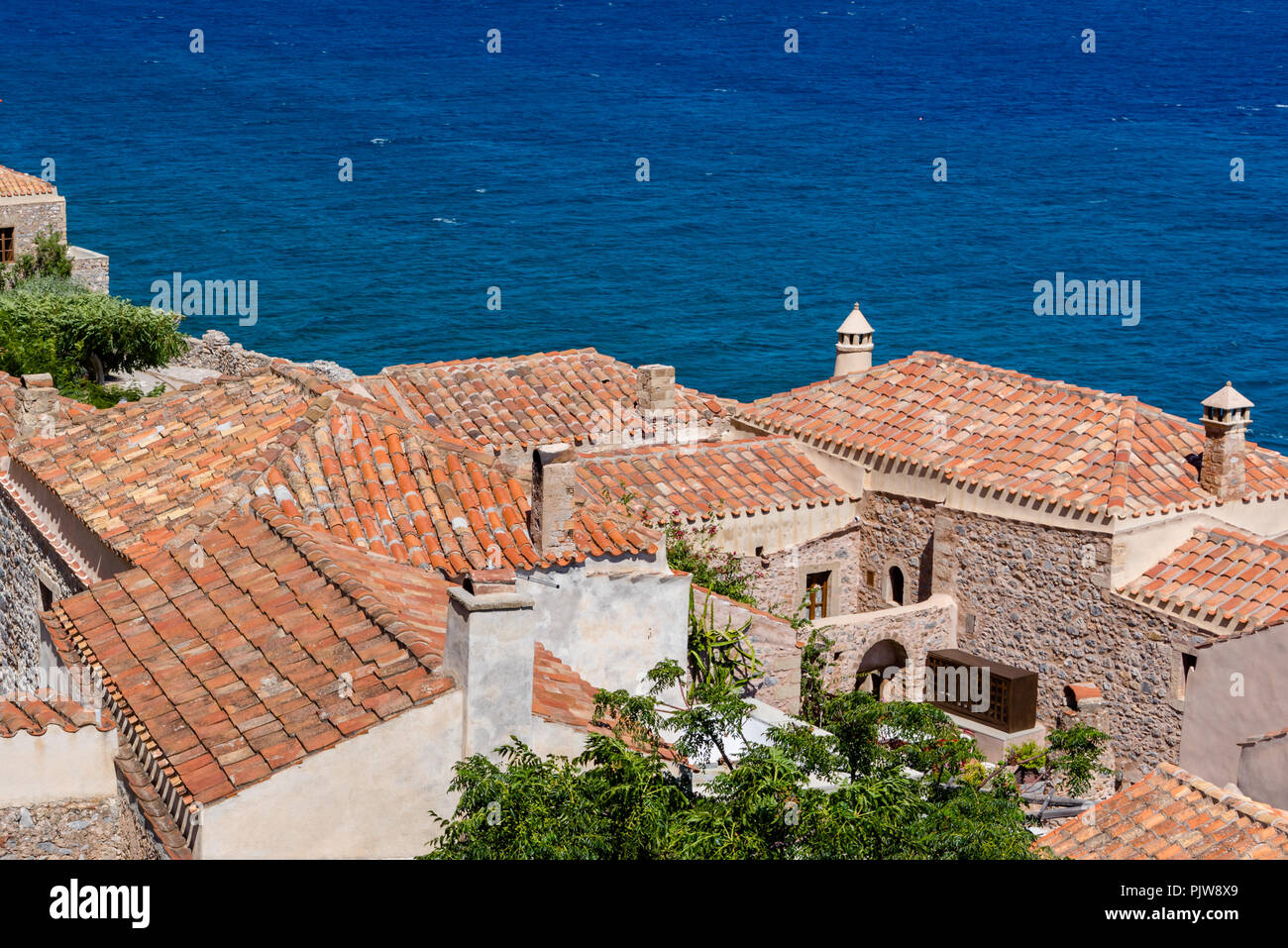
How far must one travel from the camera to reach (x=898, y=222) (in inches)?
4363

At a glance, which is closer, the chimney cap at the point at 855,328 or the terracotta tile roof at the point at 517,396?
the terracotta tile roof at the point at 517,396

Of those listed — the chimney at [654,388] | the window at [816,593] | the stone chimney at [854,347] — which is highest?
the stone chimney at [854,347]

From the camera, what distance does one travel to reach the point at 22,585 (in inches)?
942

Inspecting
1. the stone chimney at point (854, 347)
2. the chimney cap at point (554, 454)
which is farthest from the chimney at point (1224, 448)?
the chimney cap at point (554, 454)

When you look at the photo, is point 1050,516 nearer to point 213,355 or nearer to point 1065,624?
point 1065,624

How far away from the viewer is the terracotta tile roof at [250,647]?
47.8ft

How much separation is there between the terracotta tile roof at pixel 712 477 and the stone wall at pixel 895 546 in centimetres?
70

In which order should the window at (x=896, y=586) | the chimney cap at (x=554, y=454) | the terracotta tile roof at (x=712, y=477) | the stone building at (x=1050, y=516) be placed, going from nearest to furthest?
the chimney cap at (x=554, y=454) < the stone building at (x=1050, y=516) < the terracotta tile roof at (x=712, y=477) < the window at (x=896, y=586)

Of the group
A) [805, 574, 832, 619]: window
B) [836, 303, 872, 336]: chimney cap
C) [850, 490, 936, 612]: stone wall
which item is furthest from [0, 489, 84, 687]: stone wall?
[836, 303, 872, 336]: chimney cap

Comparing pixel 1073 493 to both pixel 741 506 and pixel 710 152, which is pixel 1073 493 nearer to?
pixel 741 506

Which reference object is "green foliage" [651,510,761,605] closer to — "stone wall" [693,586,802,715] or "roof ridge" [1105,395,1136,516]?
"stone wall" [693,586,802,715]

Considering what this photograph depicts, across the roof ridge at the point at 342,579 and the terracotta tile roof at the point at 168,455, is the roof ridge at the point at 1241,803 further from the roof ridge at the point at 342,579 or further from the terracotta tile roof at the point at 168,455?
the terracotta tile roof at the point at 168,455

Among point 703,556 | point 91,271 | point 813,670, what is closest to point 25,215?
point 91,271
